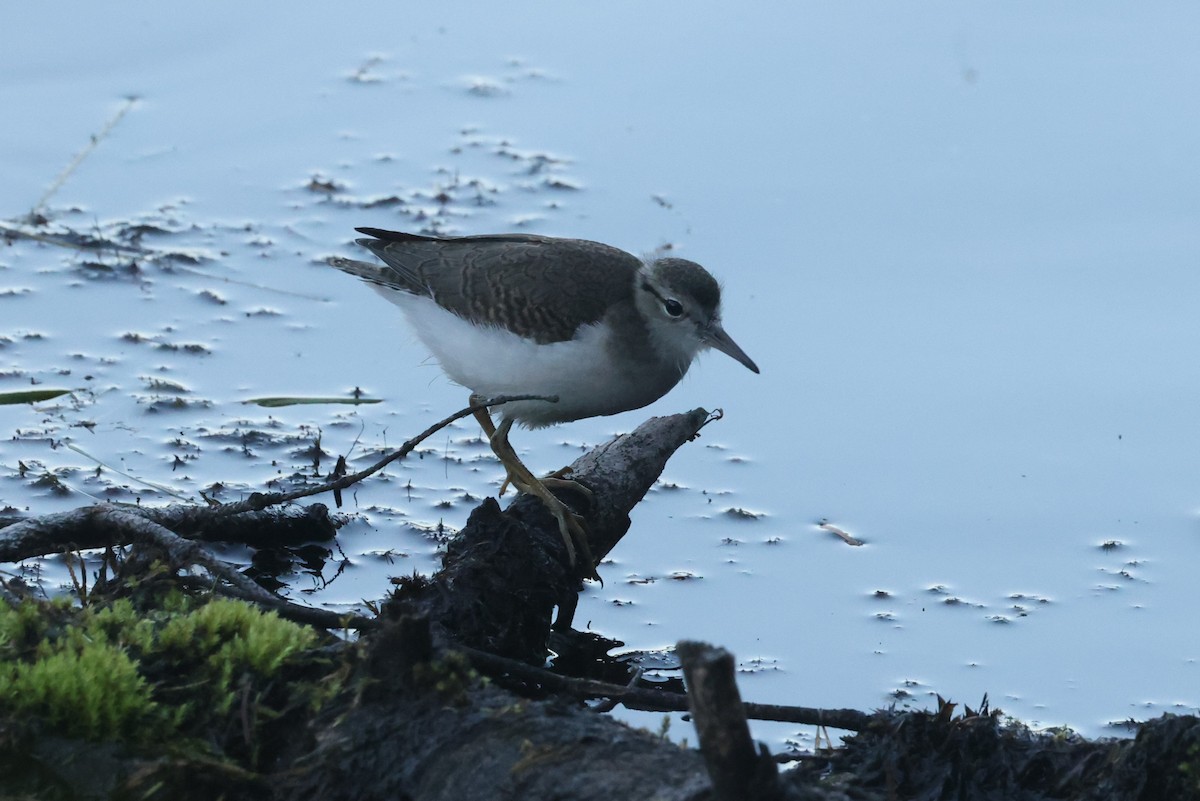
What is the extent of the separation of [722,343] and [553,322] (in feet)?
Result: 2.68

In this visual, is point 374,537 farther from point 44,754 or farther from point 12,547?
point 44,754

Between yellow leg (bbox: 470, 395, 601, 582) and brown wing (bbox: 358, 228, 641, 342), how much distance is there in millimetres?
447

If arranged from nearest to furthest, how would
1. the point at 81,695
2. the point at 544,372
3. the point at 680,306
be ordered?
the point at 81,695 → the point at 544,372 → the point at 680,306

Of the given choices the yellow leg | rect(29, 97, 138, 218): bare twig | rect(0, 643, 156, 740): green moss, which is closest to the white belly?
the yellow leg

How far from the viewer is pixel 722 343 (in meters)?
6.16

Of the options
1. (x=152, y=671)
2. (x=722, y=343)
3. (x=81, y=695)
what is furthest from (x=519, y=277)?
(x=81, y=695)

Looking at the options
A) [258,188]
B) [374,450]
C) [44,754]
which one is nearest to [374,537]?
[374,450]

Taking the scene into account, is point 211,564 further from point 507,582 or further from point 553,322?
point 553,322

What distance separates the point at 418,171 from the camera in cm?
921

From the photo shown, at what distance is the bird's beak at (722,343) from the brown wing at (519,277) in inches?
16.2

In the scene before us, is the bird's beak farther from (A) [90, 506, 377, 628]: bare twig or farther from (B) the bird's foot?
(A) [90, 506, 377, 628]: bare twig

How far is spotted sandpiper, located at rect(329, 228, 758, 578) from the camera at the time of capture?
567cm

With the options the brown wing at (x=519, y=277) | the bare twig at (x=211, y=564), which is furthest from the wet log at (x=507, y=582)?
the brown wing at (x=519, y=277)

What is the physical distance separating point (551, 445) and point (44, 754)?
394 cm
